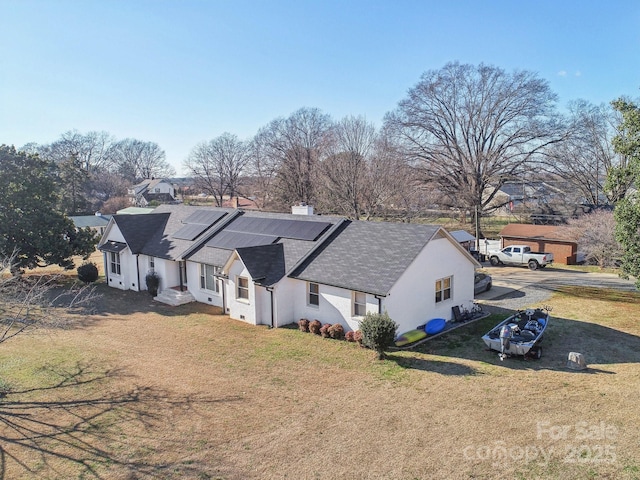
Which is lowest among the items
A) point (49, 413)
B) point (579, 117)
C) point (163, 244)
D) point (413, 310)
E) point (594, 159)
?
point (49, 413)

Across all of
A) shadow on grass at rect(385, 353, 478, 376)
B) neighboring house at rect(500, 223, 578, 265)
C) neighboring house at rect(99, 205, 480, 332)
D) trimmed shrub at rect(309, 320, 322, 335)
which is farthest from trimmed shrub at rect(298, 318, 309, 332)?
neighboring house at rect(500, 223, 578, 265)

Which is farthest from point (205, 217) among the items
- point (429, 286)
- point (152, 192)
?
point (152, 192)

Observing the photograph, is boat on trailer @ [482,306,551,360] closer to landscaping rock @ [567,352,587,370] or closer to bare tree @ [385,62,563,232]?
landscaping rock @ [567,352,587,370]

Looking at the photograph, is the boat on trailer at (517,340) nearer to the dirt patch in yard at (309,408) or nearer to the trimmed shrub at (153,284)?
the dirt patch in yard at (309,408)

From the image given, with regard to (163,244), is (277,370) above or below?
below

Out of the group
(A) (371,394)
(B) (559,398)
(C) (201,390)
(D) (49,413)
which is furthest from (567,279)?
(D) (49,413)

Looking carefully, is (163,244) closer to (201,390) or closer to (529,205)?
(201,390)
